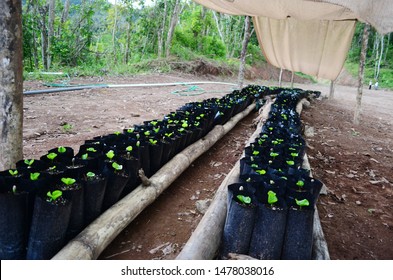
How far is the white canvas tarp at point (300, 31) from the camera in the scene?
2791 millimetres

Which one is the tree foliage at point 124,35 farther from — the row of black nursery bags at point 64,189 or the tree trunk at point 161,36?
the row of black nursery bags at point 64,189

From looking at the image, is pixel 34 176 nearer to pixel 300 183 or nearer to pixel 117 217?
pixel 117 217

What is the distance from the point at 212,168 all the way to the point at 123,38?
51.1ft

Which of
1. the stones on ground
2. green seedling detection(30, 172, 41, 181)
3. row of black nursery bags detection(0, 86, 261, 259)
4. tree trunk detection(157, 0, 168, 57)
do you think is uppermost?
tree trunk detection(157, 0, 168, 57)

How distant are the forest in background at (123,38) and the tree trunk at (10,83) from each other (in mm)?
5942

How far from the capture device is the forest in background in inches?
367

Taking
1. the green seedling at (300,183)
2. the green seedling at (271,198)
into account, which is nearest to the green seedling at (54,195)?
the green seedling at (271,198)

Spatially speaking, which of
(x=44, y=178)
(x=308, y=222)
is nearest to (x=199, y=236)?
(x=308, y=222)

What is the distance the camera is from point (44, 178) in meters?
1.64

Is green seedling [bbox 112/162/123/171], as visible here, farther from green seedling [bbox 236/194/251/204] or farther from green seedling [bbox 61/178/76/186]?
green seedling [bbox 236/194/251/204]

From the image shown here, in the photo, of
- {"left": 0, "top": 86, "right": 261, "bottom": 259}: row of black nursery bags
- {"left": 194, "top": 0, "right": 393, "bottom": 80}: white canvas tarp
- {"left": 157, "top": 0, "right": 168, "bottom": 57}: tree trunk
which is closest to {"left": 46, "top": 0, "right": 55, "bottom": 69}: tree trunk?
{"left": 157, "top": 0, "right": 168, "bottom": 57}: tree trunk

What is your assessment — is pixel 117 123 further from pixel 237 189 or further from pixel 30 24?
pixel 30 24

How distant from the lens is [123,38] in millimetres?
16984

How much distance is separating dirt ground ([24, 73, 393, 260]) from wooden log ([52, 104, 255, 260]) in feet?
0.52
